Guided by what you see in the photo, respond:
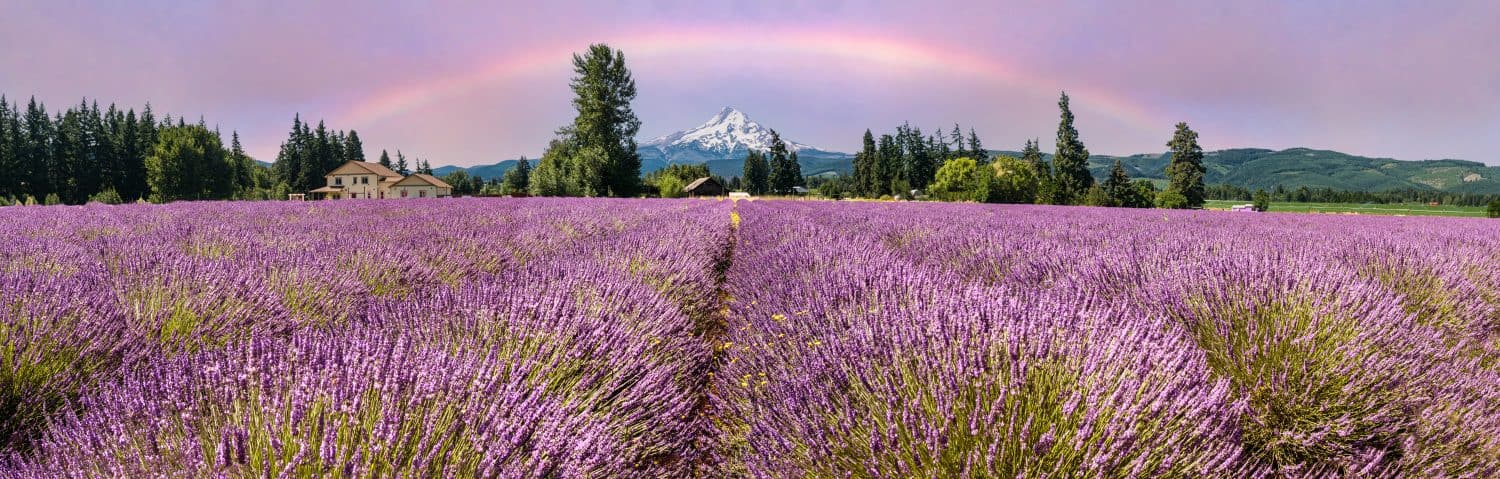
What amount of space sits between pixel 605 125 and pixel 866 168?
48.6 meters

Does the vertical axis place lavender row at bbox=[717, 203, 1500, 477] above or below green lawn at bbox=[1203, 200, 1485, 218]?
above

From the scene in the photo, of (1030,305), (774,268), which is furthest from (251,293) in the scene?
(1030,305)

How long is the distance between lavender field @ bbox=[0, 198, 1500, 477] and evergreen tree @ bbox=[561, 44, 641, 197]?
33178 millimetres

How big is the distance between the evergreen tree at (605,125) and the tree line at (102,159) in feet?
119

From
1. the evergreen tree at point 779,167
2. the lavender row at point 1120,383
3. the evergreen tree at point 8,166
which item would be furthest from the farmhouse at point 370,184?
the lavender row at point 1120,383

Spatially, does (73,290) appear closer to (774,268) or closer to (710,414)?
(710,414)

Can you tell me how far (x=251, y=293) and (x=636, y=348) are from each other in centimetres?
149

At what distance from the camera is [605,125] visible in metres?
36.7

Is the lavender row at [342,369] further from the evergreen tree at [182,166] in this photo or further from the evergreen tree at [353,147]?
the evergreen tree at [353,147]

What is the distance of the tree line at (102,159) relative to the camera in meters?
46.5

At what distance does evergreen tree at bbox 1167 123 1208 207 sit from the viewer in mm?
51812

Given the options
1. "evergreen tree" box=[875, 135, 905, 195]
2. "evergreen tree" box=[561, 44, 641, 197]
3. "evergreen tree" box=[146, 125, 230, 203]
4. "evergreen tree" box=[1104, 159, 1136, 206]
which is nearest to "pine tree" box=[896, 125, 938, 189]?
"evergreen tree" box=[875, 135, 905, 195]

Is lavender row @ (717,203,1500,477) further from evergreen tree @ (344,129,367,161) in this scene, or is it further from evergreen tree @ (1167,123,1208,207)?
evergreen tree @ (344,129,367,161)

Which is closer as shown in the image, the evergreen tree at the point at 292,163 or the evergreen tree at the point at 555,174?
the evergreen tree at the point at 555,174
